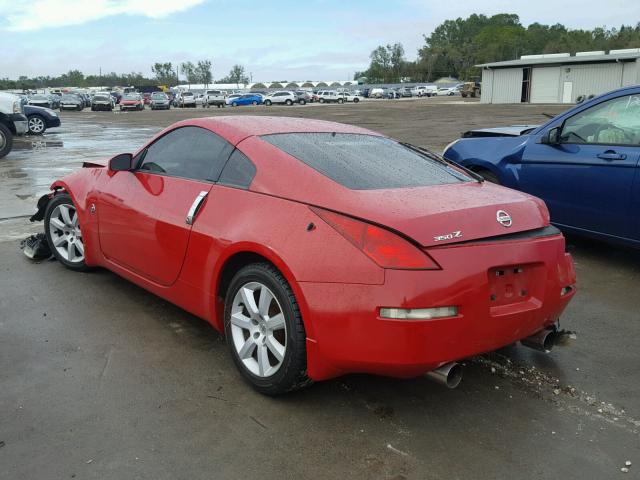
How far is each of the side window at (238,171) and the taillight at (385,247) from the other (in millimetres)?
840

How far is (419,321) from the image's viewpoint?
2721 mm

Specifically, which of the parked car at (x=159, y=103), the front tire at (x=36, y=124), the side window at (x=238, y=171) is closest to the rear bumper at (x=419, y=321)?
the side window at (x=238, y=171)

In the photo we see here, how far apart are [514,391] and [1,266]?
15.2 feet

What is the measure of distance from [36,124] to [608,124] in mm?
20609

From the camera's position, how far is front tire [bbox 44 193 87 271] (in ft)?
17.4

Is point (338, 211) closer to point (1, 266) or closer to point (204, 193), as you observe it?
point (204, 193)

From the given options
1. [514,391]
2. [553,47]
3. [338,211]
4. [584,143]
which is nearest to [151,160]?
[338,211]

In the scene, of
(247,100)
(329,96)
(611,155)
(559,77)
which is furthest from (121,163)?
(329,96)

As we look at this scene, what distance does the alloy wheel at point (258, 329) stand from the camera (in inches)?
126

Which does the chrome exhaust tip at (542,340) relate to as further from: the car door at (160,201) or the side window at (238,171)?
the car door at (160,201)

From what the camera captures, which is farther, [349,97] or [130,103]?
[349,97]

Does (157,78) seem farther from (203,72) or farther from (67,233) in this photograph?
(67,233)

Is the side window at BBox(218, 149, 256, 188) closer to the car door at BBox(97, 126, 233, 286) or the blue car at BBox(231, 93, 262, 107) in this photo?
the car door at BBox(97, 126, 233, 286)

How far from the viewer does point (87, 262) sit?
5.07 meters
